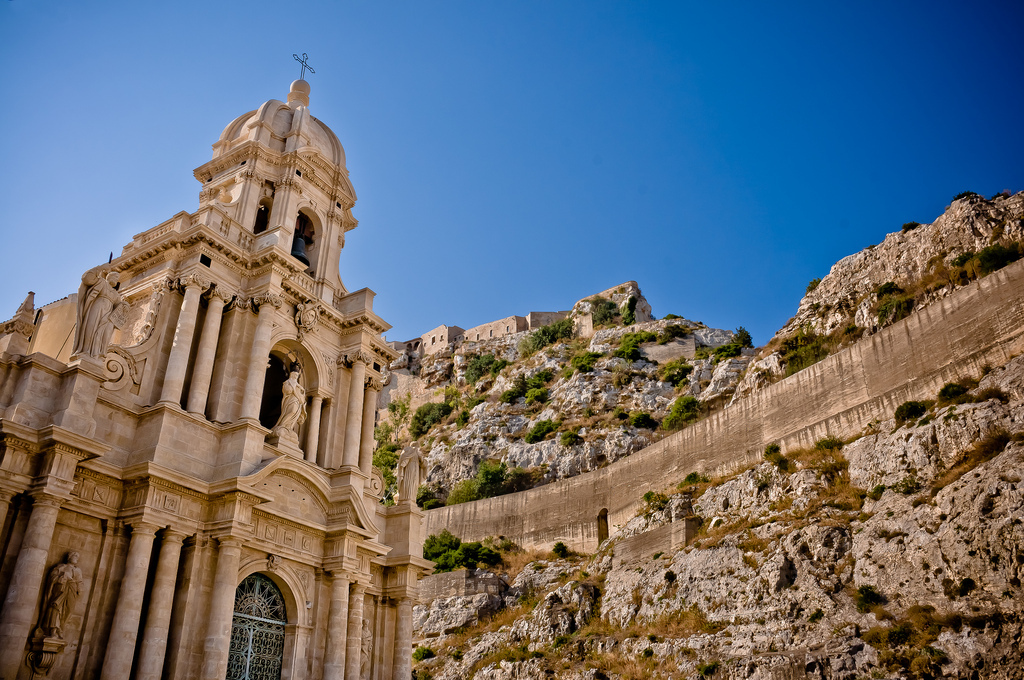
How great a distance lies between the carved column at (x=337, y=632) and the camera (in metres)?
15.6

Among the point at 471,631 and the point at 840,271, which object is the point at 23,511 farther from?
the point at 840,271

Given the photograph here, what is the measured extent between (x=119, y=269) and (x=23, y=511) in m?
7.07

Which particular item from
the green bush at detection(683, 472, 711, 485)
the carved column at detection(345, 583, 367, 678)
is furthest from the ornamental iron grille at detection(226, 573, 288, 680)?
the green bush at detection(683, 472, 711, 485)

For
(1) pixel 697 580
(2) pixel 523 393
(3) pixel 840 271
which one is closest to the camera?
(1) pixel 697 580

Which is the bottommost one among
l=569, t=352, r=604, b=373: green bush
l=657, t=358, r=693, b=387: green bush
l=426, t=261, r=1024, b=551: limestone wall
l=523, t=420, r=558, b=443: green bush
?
l=426, t=261, r=1024, b=551: limestone wall

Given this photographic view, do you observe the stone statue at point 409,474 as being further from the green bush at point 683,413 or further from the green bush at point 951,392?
the green bush at point 683,413

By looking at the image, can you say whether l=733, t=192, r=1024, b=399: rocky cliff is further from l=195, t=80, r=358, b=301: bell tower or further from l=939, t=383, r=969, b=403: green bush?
l=195, t=80, r=358, b=301: bell tower

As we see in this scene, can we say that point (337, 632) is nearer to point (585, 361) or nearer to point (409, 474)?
point (409, 474)

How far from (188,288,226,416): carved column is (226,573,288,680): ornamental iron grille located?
3745 millimetres

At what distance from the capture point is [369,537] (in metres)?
17.1

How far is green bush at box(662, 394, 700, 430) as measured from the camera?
44.8m

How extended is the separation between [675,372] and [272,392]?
40.1 m

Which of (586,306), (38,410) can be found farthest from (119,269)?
(586,306)

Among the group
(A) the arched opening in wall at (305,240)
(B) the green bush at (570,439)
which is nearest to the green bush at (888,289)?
(B) the green bush at (570,439)
